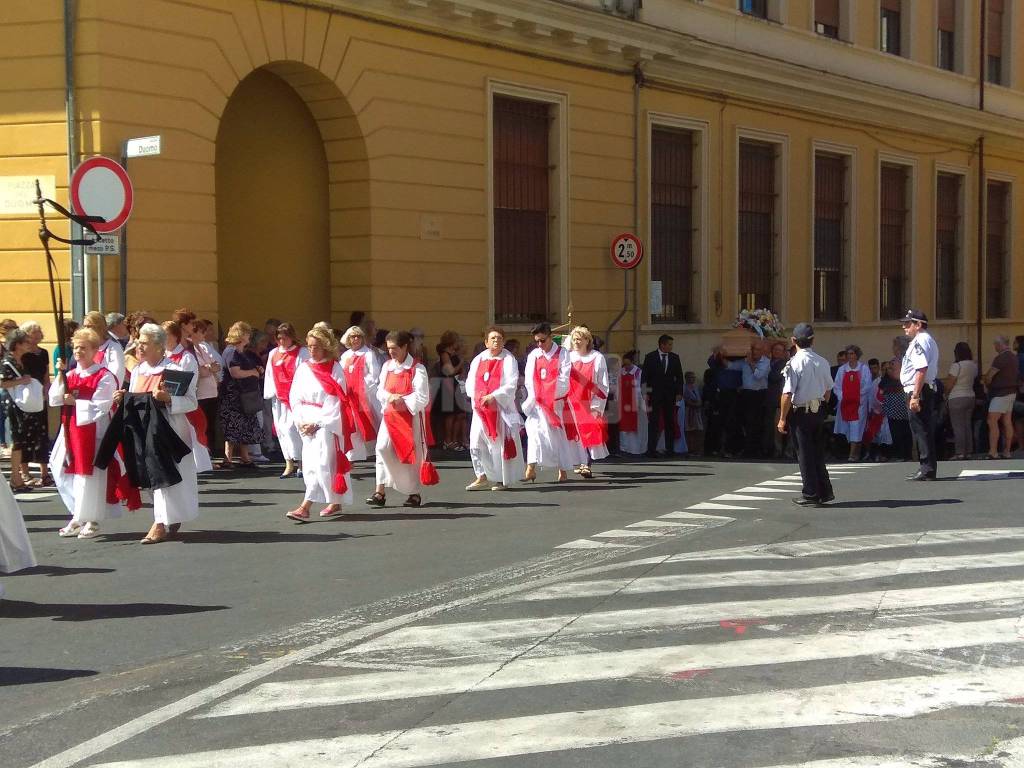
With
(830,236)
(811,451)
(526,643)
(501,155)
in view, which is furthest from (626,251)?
(526,643)

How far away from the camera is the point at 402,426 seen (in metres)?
13.2

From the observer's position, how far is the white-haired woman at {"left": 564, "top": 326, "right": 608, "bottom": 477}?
16.0 metres

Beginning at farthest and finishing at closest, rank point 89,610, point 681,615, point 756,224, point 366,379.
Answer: point 756,224
point 366,379
point 89,610
point 681,615

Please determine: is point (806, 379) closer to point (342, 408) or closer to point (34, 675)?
point (342, 408)

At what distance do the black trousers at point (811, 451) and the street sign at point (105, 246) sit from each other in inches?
263

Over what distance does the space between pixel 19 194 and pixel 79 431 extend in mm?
6293

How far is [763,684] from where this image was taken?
664cm

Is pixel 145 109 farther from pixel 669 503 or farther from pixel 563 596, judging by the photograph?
pixel 563 596

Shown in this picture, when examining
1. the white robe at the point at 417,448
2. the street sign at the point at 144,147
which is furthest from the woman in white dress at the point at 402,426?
the street sign at the point at 144,147

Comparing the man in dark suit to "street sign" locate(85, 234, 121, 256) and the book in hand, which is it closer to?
"street sign" locate(85, 234, 121, 256)

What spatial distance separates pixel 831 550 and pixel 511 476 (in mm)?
4857

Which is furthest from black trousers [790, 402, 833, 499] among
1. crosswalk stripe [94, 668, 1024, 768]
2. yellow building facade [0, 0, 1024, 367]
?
yellow building facade [0, 0, 1024, 367]

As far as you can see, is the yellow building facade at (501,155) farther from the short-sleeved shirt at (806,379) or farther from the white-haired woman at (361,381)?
the short-sleeved shirt at (806,379)

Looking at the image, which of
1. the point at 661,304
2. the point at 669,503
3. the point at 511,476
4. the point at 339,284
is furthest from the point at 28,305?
the point at 661,304
